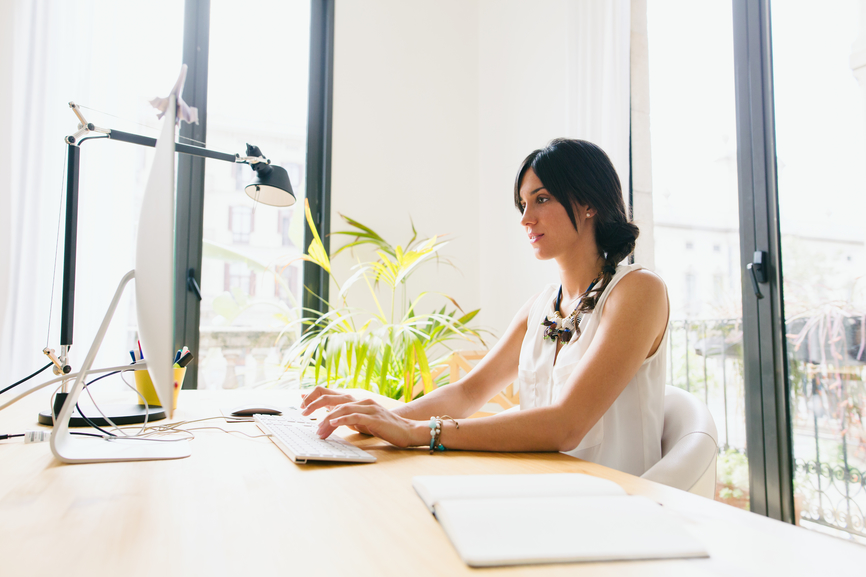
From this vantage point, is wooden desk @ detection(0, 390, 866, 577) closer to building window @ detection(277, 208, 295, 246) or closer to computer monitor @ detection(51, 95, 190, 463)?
computer monitor @ detection(51, 95, 190, 463)

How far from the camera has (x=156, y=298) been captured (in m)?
0.69

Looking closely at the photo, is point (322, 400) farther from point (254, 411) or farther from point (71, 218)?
point (71, 218)

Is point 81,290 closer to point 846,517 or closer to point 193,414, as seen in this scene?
point 193,414

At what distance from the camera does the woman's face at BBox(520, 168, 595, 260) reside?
1426 mm

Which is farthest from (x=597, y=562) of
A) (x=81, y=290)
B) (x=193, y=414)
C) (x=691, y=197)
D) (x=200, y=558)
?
(x=81, y=290)

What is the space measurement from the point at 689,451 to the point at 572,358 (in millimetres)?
313

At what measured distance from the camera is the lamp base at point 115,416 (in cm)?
120

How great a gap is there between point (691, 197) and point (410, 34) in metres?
Result: 2.03

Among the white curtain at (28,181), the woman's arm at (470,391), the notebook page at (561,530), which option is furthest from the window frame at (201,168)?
the notebook page at (561,530)

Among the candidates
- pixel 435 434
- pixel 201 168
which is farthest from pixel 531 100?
pixel 435 434

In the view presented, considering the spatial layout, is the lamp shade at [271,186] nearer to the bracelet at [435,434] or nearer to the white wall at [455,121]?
the bracelet at [435,434]

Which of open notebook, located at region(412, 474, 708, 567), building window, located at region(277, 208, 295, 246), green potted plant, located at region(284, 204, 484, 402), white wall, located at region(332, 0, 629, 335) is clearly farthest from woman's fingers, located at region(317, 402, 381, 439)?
building window, located at region(277, 208, 295, 246)

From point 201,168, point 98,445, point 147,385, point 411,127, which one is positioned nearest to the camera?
point 98,445

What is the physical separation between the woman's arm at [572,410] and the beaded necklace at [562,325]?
0.14 meters
